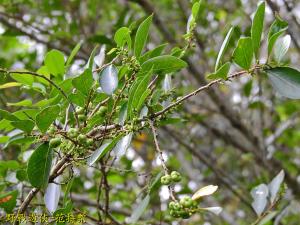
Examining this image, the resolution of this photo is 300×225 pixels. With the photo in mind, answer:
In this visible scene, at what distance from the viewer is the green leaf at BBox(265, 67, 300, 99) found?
97 centimetres

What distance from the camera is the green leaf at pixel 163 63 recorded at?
1.00 m

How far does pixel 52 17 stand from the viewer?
237 cm

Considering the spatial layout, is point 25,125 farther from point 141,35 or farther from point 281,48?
point 281,48

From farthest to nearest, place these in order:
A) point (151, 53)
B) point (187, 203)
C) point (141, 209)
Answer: point (141, 209) → point (151, 53) → point (187, 203)

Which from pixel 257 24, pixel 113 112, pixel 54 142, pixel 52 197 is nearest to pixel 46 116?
pixel 54 142

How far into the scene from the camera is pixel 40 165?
976 millimetres

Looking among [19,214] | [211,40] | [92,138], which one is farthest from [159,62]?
[211,40]

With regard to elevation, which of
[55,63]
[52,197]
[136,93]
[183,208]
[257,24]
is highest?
[55,63]

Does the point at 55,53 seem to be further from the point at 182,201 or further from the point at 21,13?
the point at 21,13

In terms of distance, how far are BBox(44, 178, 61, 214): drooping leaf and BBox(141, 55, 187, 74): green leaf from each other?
37cm

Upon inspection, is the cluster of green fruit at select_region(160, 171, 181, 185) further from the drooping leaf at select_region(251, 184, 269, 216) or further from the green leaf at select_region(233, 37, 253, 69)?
the drooping leaf at select_region(251, 184, 269, 216)

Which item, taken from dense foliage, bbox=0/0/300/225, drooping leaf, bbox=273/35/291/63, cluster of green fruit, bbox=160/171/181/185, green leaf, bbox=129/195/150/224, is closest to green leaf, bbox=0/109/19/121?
dense foliage, bbox=0/0/300/225

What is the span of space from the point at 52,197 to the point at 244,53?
0.57 metres

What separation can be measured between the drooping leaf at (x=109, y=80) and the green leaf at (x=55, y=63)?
0.64ft
